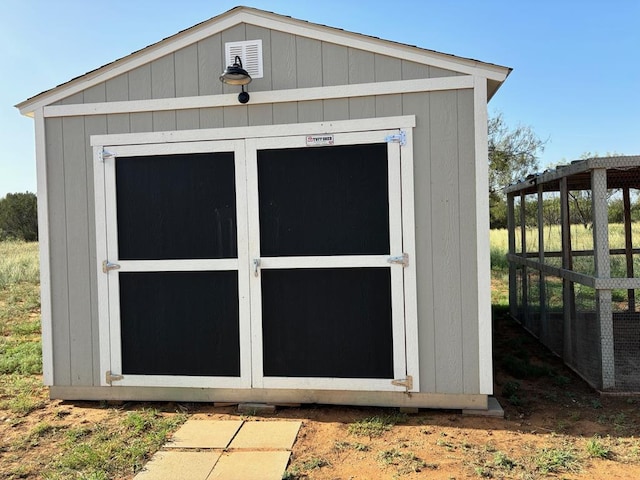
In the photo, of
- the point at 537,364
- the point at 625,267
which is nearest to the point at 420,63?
the point at 537,364

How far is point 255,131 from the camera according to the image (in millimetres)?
3477

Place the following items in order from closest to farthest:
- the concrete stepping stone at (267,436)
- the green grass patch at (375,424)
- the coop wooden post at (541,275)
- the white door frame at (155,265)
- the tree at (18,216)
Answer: the concrete stepping stone at (267,436) < the green grass patch at (375,424) < the white door frame at (155,265) < the coop wooden post at (541,275) < the tree at (18,216)

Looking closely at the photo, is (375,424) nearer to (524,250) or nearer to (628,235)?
(524,250)

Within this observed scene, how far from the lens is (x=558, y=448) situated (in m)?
2.83

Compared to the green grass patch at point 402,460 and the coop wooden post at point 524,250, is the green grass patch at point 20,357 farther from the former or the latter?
the coop wooden post at point 524,250

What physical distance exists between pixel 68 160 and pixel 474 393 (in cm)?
355

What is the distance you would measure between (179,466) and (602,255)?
11.2 feet

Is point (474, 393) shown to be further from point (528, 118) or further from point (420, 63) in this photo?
point (528, 118)

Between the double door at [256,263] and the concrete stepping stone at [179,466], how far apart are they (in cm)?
76

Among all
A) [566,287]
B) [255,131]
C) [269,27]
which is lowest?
[566,287]

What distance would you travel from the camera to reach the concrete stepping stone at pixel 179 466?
260 centimetres

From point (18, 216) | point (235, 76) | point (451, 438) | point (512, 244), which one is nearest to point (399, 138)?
point (235, 76)

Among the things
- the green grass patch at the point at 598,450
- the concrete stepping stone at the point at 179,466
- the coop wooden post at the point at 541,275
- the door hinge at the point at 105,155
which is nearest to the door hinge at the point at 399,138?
the door hinge at the point at 105,155

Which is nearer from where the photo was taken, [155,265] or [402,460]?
[402,460]
